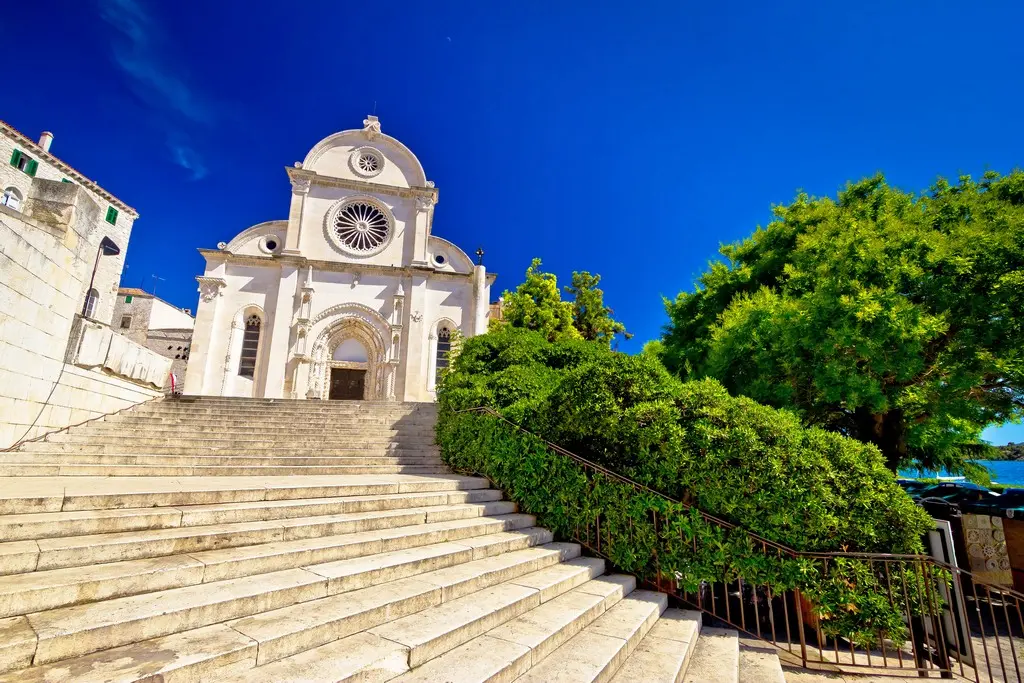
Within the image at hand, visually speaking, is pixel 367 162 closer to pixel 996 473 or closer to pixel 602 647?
pixel 602 647

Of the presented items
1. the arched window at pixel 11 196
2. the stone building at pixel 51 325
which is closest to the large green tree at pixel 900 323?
the stone building at pixel 51 325

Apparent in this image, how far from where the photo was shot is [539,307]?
2034 centimetres

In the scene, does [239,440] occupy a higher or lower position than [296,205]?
lower

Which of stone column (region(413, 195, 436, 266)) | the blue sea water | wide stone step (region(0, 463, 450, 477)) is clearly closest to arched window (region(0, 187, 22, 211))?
stone column (region(413, 195, 436, 266))

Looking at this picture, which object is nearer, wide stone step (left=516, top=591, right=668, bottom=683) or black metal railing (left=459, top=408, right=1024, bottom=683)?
wide stone step (left=516, top=591, right=668, bottom=683)

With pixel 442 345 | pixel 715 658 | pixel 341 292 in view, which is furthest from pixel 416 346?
pixel 715 658

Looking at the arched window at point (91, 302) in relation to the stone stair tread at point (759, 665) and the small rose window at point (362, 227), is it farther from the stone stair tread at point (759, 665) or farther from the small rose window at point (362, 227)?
the stone stair tread at point (759, 665)

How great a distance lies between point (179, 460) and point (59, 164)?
26.8m

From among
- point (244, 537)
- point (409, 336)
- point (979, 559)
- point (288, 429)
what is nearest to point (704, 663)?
point (244, 537)

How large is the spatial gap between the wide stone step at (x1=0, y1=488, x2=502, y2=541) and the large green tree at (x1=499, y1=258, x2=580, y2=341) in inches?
572

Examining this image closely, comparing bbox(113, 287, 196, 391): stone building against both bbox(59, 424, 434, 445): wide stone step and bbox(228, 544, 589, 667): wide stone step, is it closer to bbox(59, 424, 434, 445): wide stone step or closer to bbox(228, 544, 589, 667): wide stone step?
bbox(59, 424, 434, 445): wide stone step

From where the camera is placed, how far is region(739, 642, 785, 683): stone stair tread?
423 cm

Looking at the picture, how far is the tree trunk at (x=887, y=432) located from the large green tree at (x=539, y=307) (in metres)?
11.1

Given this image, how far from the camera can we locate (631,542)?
5738 mm
